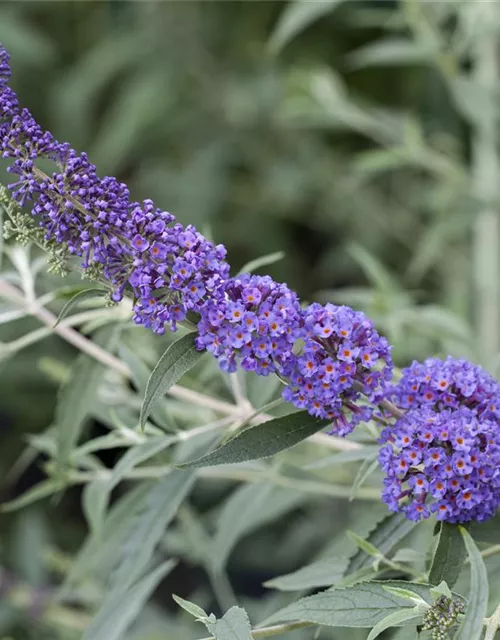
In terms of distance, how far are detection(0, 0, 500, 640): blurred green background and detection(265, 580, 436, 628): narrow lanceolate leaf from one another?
1685 millimetres

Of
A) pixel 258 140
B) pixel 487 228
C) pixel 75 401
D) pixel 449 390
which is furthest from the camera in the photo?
pixel 258 140

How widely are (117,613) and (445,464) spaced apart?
0.60 metres

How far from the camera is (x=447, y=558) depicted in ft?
3.98

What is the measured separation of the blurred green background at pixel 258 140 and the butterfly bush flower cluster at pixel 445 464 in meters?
1.61

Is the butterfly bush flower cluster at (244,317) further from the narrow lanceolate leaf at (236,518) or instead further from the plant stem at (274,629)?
the narrow lanceolate leaf at (236,518)

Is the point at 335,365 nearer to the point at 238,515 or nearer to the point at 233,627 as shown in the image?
the point at 233,627

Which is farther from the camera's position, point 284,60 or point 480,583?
point 284,60

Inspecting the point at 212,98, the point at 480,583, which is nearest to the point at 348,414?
the point at 480,583

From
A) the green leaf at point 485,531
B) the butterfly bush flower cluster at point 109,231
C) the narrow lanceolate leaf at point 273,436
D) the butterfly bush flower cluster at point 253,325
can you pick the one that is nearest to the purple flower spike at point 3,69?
the butterfly bush flower cluster at point 109,231

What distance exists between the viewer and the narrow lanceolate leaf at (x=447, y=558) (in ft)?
3.96

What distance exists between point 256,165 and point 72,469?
2088 millimetres

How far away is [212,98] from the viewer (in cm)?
361

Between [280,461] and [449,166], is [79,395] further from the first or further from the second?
[449,166]

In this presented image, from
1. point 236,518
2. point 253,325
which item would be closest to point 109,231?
point 253,325
